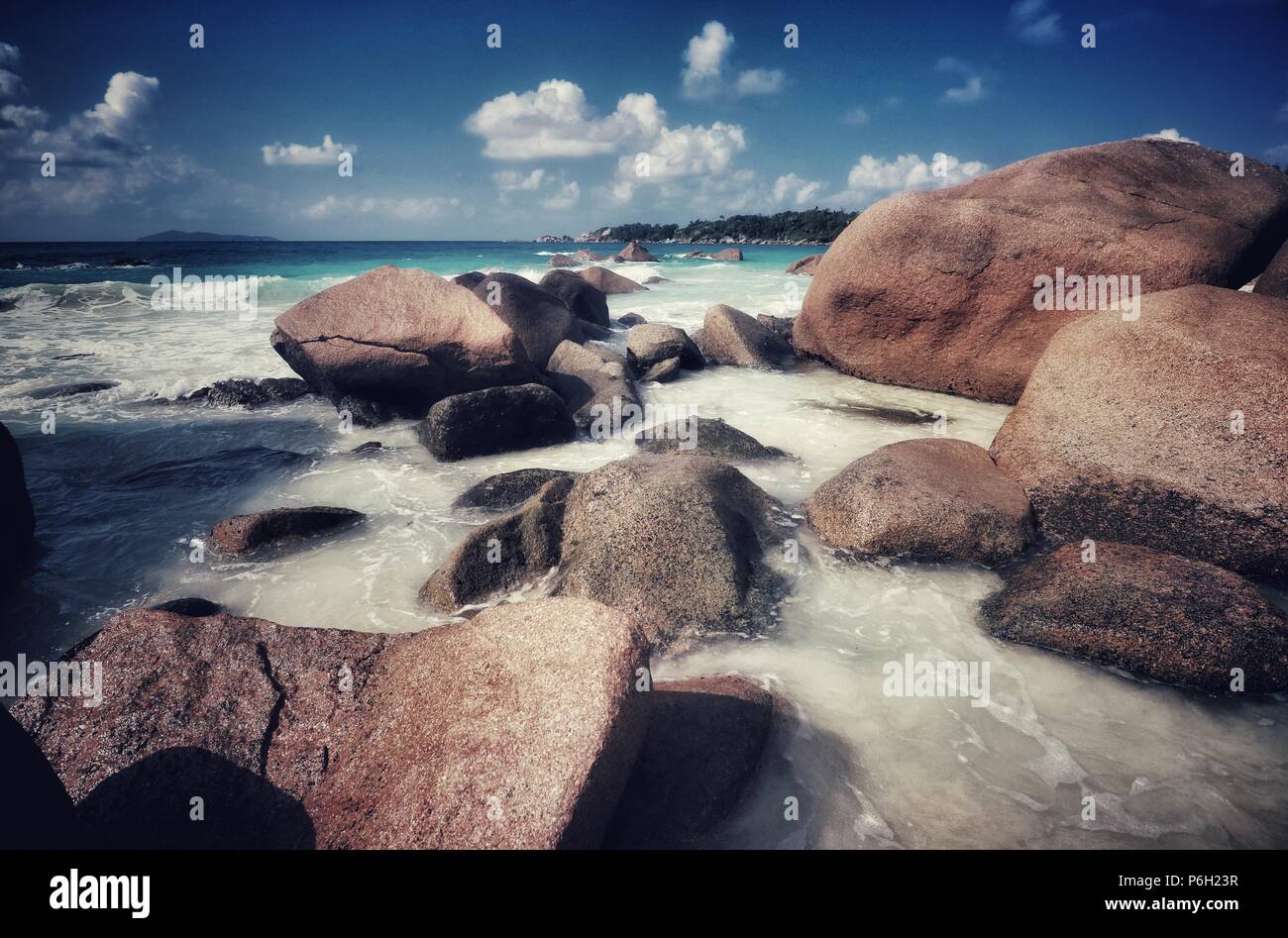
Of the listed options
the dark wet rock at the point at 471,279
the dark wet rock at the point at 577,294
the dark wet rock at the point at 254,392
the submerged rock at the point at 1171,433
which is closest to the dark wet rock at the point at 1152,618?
the submerged rock at the point at 1171,433

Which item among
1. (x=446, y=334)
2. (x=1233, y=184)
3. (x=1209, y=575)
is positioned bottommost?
(x=1209, y=575)

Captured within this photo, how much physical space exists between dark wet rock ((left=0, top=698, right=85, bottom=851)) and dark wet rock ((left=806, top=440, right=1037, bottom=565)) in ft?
13.4

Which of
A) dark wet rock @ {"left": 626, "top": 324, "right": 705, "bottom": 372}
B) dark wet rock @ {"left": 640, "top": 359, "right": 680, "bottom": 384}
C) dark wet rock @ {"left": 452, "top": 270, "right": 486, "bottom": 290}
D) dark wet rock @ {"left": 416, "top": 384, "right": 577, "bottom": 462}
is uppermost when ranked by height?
dark wet rock @ {"left": 452, "top": 270, "right": 486, "bottom": 290}

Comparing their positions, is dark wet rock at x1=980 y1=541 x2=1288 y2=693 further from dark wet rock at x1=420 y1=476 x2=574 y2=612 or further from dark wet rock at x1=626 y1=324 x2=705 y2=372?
dark wet rock at x1=626 y1=324 x2=705 y2=372

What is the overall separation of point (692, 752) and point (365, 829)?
1.23 metres

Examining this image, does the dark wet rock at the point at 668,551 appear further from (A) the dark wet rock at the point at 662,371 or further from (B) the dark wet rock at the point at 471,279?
(B) the dark wet rock at the point at 471,279

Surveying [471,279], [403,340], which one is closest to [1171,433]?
[403,340]

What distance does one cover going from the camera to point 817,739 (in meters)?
2.66

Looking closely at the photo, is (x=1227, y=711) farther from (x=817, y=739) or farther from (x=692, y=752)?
(x=692, y=752)

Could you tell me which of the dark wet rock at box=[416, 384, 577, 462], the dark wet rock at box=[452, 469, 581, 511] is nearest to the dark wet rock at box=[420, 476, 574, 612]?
the dark wet rock at box=[452, 469, 581, 511]

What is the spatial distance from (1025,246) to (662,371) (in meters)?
4.93

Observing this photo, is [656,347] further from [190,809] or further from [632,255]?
[632,255]

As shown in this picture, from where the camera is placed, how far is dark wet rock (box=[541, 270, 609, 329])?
12969 mm
